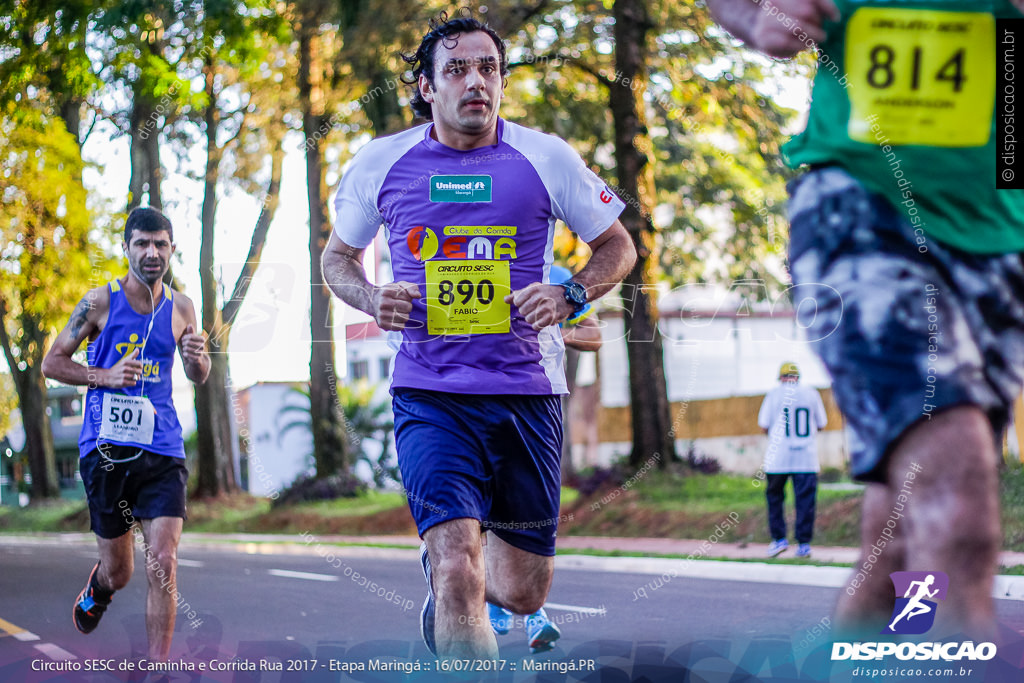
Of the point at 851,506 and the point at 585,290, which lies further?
the point at 851,506

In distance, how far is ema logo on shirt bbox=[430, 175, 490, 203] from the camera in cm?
395

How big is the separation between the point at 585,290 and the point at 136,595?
7419 millimetres

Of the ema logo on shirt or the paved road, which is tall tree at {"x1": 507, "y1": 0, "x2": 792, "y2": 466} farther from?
the ema logo on shirt

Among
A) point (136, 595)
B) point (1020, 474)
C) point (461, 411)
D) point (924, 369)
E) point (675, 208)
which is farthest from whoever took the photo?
point (675, 208)

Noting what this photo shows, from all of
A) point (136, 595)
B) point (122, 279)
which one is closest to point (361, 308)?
point (122, 279)

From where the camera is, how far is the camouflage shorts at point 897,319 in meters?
2.30

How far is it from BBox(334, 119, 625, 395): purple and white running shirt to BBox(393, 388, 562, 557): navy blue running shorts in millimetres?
63

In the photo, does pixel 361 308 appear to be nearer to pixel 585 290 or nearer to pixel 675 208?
pixel 585 290

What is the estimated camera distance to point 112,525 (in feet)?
18.1

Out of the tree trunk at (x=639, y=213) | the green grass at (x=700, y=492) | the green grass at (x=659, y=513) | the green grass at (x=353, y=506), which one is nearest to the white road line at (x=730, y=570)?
the green grass at (x=659, y=513)

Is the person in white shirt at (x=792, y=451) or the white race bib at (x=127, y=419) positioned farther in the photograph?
the person in white shirt at (x=792, y=451)

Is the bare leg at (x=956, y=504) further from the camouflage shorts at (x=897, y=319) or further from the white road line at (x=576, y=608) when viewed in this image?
the white road line at (x=576, y=608)

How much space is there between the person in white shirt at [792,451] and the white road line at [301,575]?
413cm

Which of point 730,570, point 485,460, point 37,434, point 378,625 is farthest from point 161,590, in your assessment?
point 37,434
